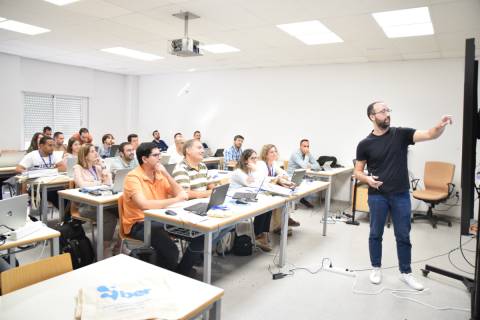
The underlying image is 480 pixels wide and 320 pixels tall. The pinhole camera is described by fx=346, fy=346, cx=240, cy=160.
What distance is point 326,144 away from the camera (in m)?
7.37

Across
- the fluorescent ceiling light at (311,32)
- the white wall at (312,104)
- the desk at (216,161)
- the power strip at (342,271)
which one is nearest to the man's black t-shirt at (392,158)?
the power strip at (342,271)

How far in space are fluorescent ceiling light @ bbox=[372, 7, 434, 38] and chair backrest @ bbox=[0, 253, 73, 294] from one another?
13.2 ft

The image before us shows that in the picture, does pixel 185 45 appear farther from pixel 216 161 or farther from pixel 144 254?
pixel 216 161

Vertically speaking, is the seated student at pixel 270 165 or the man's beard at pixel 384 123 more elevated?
the man's beard at pixel 384 123

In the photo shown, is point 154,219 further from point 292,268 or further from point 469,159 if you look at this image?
point 469,159

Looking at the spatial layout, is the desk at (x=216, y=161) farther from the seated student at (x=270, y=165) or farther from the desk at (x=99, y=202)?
the desk at (x=99, y=202)

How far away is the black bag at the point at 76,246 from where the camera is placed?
10.3 feet

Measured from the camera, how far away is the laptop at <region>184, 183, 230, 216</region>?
287 cm

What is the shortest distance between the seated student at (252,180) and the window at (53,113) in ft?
21.0

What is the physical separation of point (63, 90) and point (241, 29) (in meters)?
5.83

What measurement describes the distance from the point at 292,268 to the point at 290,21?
3012 mm

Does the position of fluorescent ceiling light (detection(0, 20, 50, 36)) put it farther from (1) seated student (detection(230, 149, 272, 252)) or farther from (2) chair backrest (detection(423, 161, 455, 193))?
(2) chair backrest (detection(423, 161, 455, 193))

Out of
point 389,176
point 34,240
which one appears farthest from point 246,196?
point 34,240

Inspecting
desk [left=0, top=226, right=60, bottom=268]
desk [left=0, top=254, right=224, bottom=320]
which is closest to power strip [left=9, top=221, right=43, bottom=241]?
desk [left=0, top=226, right=60, bottom=268]
